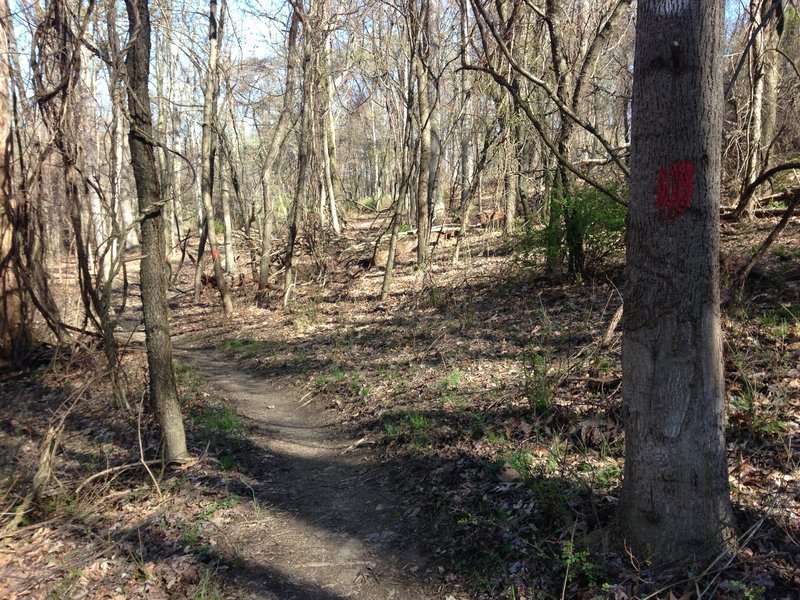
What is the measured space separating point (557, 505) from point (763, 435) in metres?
1.56

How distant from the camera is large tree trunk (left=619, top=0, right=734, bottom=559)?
276 cm

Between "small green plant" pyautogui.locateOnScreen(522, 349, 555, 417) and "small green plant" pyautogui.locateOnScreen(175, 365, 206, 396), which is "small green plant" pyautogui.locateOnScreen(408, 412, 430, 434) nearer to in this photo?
"small green plant" pyautogui.locateOnScreen(522, 349, 555, 417)

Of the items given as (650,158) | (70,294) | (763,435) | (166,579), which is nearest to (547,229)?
(763,435)

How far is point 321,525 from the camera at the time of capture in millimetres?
4914

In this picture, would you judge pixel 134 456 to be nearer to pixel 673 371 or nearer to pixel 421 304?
pixel 673 371

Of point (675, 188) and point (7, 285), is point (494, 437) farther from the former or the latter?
point (7, 285)

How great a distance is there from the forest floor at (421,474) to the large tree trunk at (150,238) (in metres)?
0.48

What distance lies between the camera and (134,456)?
6.18 metres

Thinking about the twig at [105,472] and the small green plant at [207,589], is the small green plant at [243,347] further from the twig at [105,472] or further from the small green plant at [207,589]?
the small green plant at [207,589]

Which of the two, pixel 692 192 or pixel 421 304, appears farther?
pixel 421 304

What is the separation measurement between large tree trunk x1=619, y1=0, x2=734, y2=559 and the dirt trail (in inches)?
67.6

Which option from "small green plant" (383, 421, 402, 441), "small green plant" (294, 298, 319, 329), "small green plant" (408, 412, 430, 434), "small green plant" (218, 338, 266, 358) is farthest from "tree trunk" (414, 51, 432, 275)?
"small green plant" (408, 412, 430, 434)

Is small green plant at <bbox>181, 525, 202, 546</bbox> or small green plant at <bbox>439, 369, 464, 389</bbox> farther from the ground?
small green plant at <bbox>439, 369, 464, 389</bbox>

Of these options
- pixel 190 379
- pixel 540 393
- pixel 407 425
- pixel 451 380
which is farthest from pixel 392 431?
pixel 190 379
